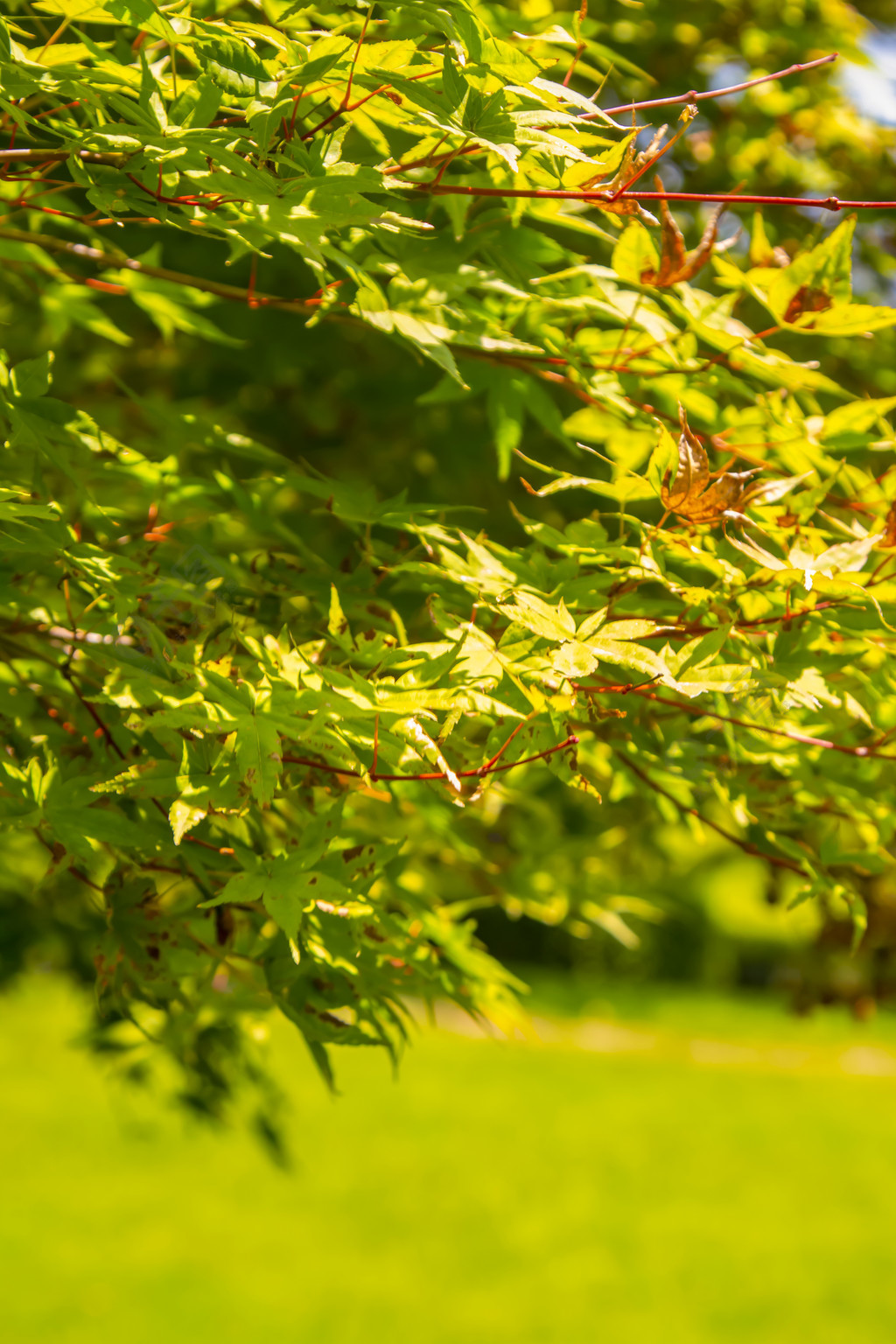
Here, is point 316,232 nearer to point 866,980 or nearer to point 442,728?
point 442,728

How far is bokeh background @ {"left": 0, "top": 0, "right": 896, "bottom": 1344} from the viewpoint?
2.39 meters

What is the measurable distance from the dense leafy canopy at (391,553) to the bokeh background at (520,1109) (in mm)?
232

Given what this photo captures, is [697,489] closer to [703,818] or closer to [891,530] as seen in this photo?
[891,530]

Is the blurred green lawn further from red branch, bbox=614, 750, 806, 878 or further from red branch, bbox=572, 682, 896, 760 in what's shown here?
red branch, bbox=572, 682, 896, 760

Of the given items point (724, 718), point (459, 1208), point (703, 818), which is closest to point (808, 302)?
point (724, 718)

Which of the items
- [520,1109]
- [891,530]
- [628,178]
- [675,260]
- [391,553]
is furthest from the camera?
[520,1109]

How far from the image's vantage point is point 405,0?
1082 mm

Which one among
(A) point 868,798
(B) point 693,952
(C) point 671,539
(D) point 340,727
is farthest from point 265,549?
(B) point 693,952

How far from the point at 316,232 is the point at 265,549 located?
0.66 m

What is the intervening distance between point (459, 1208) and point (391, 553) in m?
5.04

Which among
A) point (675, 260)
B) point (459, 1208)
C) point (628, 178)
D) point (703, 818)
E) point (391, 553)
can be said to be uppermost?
point (628, 178)

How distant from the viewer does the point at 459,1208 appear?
18.8 feet

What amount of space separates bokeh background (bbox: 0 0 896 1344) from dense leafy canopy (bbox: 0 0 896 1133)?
0.76 ft

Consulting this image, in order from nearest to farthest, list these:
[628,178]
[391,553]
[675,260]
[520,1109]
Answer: [628,178]
[675,260]
[391,553]
[520,1109]
